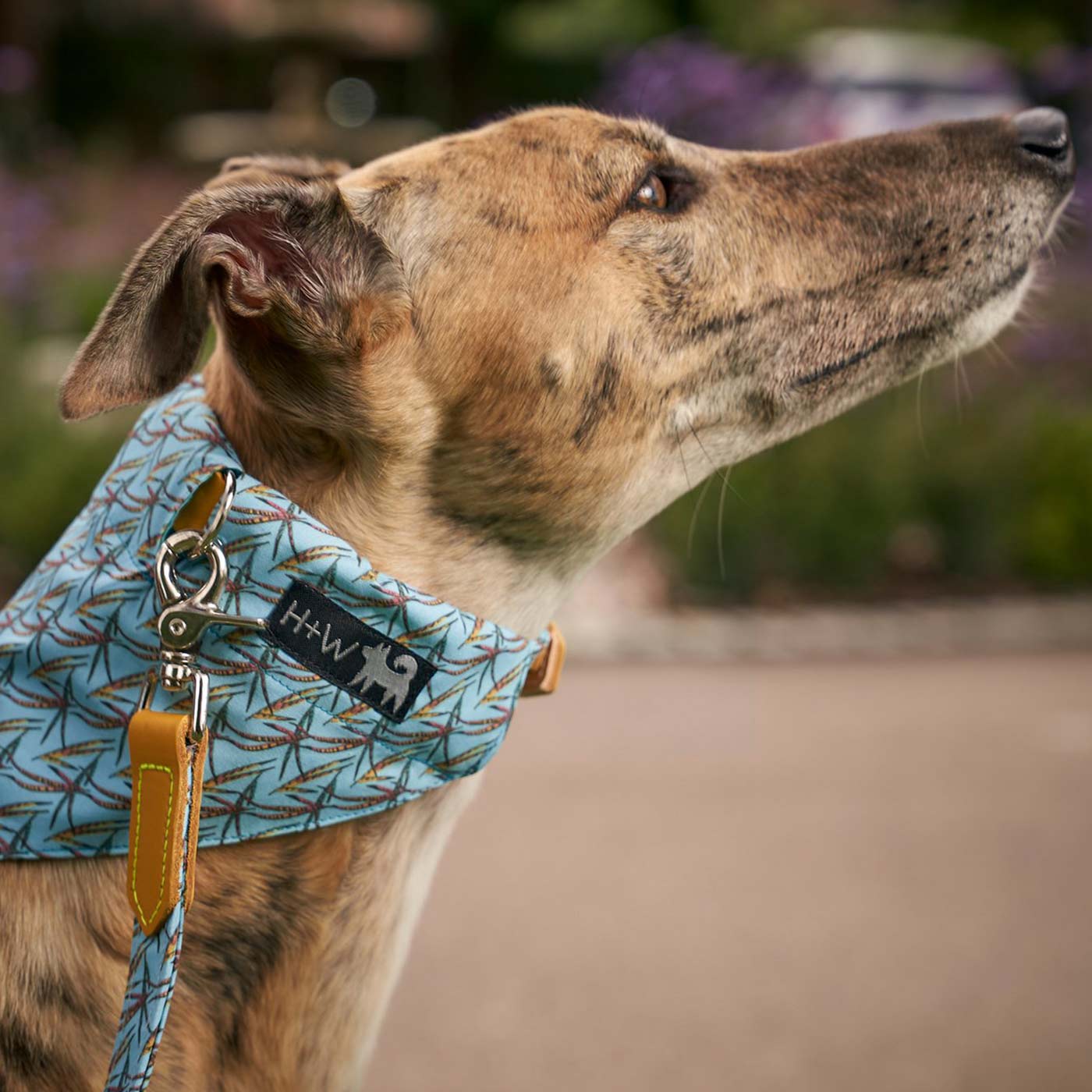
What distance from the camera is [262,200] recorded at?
1551mm

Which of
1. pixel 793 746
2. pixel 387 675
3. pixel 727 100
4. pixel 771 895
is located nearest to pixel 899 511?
pixel 793 746

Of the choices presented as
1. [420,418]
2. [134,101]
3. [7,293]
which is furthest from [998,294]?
[134,101]

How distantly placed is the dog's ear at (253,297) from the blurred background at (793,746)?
2.93 feet

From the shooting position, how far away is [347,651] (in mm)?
1462

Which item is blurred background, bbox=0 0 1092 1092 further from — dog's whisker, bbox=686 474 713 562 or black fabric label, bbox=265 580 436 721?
black fabric label, bbox=265 580 436 721

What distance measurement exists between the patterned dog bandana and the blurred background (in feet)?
2.98

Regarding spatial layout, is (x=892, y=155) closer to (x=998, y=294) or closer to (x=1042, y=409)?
(x=998, y=294)

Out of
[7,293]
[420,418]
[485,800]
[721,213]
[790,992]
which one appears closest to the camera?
[420,418]

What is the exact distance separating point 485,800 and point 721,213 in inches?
98.5

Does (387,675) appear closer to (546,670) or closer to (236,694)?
(236,694)

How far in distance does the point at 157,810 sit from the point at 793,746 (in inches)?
127

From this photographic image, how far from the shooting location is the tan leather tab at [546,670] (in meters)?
1.75

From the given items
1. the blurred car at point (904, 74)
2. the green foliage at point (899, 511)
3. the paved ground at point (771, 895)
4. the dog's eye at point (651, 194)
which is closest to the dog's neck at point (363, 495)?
the dog's eye at point (651, 194)

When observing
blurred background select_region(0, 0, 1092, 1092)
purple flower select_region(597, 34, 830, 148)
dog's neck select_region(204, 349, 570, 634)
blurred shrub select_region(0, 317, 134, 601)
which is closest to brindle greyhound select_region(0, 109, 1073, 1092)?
dog's neck select_region(204, 349, 570, 634)
